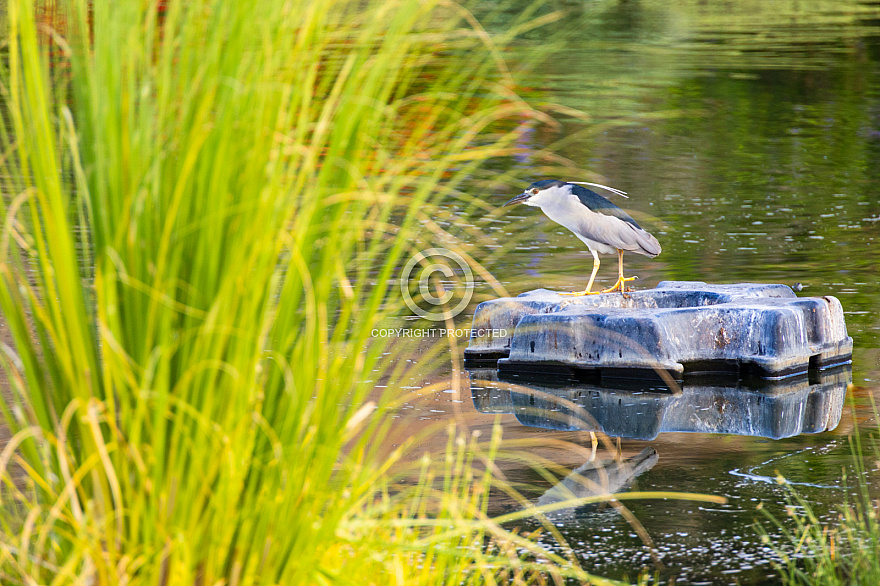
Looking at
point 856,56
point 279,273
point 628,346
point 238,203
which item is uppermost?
point 238,203

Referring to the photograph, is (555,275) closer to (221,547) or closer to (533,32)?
(221,547)

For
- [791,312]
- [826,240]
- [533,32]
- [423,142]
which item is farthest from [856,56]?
[423,142]

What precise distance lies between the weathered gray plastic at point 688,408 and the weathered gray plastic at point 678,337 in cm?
17

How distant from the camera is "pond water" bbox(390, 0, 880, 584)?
15.5 ft

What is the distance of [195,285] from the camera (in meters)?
2.42

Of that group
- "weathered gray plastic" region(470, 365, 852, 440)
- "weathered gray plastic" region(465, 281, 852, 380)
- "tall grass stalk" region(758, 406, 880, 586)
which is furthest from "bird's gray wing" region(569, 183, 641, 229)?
"tall grass stalk" region(758, 406, 880, 586)

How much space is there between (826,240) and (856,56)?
62.7ft

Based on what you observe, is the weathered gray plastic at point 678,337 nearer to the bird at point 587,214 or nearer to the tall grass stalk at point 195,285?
the bird at point 587,214

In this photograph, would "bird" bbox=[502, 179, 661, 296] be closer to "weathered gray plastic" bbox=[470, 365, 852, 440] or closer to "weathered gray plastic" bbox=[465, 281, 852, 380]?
"weathered gray plastic" bbox=[465, 281, 852, 380]

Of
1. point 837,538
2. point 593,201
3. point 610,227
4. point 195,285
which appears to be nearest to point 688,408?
point 610,227

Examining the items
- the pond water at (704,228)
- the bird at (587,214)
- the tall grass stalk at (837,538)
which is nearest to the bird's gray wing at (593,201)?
the bird at (587,214)

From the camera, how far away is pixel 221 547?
7.97 ft

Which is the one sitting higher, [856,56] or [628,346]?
[628,346]

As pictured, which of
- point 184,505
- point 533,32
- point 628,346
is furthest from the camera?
point 533,32
